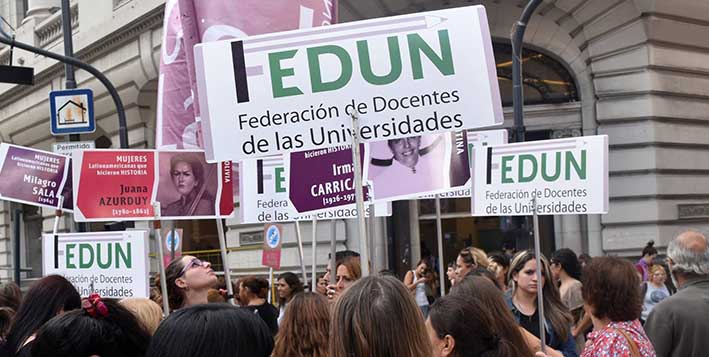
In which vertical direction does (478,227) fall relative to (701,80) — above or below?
below

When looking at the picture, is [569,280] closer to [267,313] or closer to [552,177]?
[552,177]

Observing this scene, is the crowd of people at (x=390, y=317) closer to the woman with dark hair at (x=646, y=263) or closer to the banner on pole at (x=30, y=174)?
the banner on pole at (x=30, y=174)

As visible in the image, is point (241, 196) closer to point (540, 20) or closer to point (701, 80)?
point (540, 20)

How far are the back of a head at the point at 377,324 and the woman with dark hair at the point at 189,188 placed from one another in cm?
504

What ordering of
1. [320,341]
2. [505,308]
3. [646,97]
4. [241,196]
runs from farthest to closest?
[646,97] < [241,196] < [320,341] < [505,308]

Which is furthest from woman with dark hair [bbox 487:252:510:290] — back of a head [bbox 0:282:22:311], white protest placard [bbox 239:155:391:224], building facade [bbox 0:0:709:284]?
building facade [bbox 0:0:709:284]

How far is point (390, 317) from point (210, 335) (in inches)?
22.1

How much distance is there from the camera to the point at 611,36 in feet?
53.6

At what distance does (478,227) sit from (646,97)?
12.1ft

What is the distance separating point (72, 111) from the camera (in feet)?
47.4

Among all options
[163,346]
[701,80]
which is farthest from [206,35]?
[701,80]

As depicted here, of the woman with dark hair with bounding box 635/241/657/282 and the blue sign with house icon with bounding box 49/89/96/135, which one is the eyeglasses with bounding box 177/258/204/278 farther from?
the blue sign with house icon with bounding box 49/89/96/135

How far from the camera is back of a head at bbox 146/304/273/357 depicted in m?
2.89

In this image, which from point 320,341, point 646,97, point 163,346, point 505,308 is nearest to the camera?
point 163,346
